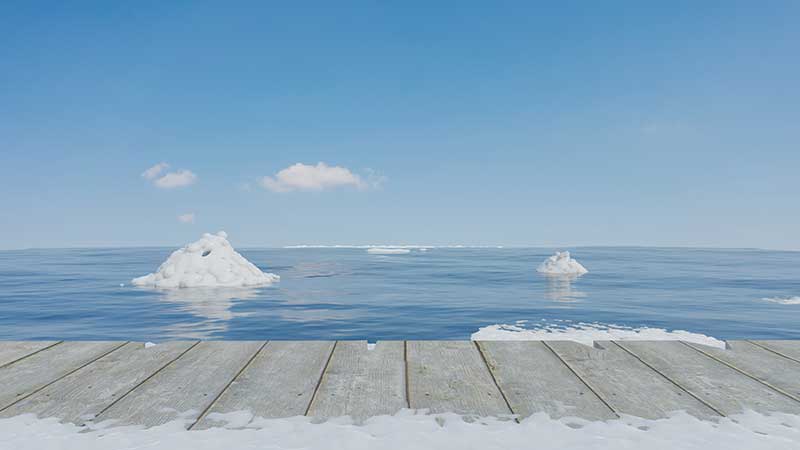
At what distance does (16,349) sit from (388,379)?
2653 millimetres

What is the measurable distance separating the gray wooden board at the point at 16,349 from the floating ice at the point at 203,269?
16.4 metres

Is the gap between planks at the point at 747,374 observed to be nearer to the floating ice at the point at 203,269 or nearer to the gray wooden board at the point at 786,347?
the gray wooden board at the point at 786,347

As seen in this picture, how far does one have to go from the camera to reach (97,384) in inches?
100

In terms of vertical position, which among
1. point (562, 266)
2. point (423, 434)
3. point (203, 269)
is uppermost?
point (423, 434)

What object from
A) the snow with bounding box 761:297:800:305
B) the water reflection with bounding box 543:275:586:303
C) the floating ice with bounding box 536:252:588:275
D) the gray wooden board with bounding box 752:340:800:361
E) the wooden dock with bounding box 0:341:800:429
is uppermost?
the gray wooden board with bounding box 752:340:800:361

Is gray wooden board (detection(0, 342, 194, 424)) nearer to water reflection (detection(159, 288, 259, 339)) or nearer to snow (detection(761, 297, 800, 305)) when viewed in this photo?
water reflection (detection(159, 288, 259, 339))

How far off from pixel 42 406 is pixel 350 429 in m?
1.54

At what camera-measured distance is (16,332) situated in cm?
1121

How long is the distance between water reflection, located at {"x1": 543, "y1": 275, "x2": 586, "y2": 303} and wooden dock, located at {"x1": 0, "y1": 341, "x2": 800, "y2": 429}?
1412 cm

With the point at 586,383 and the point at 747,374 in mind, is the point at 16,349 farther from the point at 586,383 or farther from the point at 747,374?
the point at 747,374

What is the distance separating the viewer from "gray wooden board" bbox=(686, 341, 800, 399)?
2631 mm

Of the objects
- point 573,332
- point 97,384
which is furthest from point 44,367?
point 573,332

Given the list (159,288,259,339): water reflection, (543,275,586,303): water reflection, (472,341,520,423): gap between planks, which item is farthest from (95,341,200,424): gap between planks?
(543,275,586,303): water reflection

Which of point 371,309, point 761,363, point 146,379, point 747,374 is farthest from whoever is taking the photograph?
point 371,309
